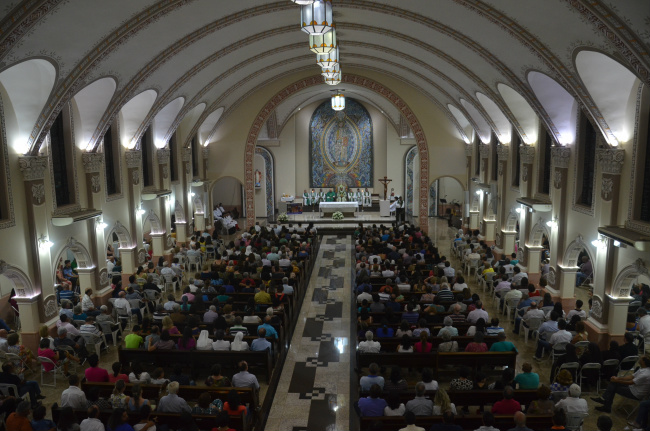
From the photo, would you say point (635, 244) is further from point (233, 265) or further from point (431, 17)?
point (233, 265)

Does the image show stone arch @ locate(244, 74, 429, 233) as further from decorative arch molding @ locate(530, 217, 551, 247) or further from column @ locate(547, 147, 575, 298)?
column @ locate(547, 147, 575, 298)

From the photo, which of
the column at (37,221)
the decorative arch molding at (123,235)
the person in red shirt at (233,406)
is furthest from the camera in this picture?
the decorative arch molding at (123,235)

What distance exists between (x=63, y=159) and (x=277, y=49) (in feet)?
28.0

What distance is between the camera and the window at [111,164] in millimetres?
16875

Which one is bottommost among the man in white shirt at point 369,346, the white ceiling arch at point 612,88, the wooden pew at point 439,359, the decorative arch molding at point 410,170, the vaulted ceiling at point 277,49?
the wooden pew at point 439,359

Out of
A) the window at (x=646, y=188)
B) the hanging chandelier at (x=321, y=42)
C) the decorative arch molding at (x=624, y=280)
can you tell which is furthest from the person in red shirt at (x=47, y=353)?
the window at (x=646, y=188)

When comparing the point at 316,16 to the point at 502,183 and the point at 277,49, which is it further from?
the point at 502,183

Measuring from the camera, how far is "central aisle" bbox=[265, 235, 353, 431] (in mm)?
8969

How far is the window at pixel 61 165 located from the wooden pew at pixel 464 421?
34.0 feet

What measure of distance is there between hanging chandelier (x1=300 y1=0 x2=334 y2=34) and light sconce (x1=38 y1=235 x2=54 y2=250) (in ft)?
25.5

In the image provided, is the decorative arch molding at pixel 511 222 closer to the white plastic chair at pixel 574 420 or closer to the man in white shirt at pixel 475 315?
the man in white shirt at pixel 475 315

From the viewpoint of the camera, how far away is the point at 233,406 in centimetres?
750

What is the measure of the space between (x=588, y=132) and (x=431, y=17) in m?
5.00

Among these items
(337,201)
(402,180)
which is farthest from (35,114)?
(402,180)
